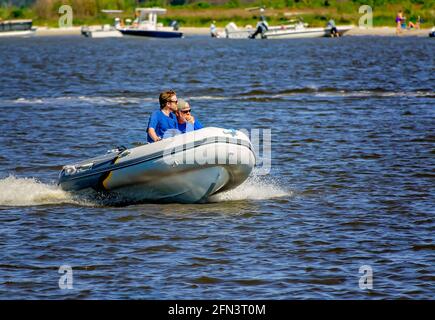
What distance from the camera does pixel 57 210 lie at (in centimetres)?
1519

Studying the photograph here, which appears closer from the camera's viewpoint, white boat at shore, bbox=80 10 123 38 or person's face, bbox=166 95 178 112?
person's face, bbox=166 95 178 112

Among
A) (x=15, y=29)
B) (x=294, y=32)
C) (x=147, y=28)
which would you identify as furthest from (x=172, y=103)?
(x=15, y=29)

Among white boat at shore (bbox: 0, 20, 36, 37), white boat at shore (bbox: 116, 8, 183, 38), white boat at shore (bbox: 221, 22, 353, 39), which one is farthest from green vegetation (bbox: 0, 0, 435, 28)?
white boat at shore (bbox: 0, 20, 36, 37)

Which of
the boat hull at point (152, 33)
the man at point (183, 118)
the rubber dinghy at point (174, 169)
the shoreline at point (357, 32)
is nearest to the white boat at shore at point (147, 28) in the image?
the boat hull at point (152, 33)

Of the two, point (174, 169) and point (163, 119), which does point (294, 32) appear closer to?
point (163, 119)

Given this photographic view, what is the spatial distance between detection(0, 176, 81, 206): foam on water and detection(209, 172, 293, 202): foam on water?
2.28 m

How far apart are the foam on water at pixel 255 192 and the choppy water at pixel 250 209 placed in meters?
0.04

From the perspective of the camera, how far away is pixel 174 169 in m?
14.5

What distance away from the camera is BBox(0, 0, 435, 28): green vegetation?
94062mm

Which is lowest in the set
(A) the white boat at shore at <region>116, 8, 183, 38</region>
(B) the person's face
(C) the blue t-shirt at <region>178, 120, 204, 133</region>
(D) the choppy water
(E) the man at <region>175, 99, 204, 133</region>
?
(D) the choppy water

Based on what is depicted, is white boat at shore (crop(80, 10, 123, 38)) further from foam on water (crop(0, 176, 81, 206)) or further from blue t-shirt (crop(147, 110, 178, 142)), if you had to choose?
blue t-shirt (crop(147, 110, 178, 142))

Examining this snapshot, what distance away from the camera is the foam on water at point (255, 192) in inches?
616
